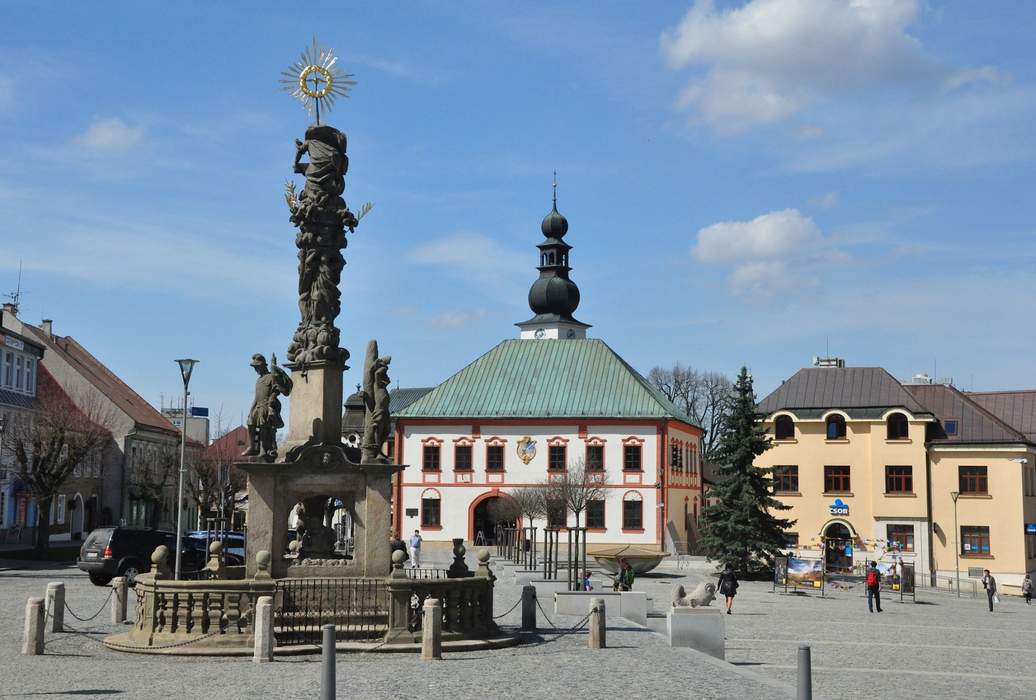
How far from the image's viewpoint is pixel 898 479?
53594 mm

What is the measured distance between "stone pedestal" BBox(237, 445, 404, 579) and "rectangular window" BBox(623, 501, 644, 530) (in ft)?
135

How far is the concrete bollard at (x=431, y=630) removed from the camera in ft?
51.0

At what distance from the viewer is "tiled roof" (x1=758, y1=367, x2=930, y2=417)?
54.7 meters

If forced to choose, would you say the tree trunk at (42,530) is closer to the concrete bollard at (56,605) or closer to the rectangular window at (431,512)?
the rectangular window at (431,512)

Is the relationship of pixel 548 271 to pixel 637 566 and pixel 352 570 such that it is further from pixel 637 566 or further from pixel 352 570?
pixel 352 570

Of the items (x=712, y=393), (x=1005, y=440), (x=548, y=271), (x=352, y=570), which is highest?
(x=548, y=271)

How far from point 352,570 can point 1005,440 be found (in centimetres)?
4274

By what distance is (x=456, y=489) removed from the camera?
60.6 m

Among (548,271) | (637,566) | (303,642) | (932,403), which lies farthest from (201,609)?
(548,271)

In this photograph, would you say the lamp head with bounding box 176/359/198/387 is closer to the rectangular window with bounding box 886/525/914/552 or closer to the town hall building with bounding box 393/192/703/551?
the town hall building with bounding box 393/192/703/551

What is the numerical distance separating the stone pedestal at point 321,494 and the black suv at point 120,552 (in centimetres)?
1372

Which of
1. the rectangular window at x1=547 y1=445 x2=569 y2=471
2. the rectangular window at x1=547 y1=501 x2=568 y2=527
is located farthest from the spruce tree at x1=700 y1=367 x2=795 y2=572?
the rectangular window at x1=547 y1=445 x2=569 y2=471

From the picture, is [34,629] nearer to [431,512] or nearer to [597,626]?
[597,626]

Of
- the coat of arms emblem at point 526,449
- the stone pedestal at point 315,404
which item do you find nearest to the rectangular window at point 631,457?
the coat of arms emblem at point 526,449
